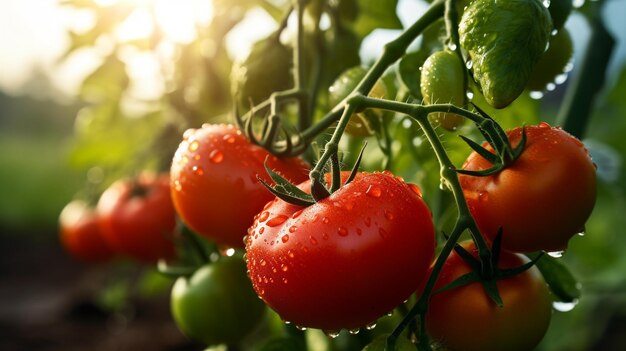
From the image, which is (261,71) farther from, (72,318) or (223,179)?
(72,318)

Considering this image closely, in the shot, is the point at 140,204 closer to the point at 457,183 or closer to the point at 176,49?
the point at 176,49

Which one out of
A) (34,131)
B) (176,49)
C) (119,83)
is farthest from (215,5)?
(34,131)

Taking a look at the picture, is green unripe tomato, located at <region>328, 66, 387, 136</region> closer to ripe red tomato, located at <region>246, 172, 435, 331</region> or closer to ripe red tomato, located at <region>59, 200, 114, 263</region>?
ripe red tomato, located at <region>246, 172, 435, 331</region>

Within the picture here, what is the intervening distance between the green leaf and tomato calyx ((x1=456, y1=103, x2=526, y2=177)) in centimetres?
14

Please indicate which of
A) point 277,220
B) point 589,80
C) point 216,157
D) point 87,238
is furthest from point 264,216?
point 87,238

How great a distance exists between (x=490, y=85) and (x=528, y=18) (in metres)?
0.06

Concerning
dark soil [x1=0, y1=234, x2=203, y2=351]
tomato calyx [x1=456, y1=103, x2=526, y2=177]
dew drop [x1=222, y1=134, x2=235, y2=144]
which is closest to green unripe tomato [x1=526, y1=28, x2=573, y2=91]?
tomato calyx [x1=456, y1=103, x2=526, y2=177]

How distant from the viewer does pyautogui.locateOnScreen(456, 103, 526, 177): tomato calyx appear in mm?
524

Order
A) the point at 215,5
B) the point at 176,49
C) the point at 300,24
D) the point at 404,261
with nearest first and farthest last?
the point at 404,261
the point at 300,24
the point at 215,5
the point at 176,49

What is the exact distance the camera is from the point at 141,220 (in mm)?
1215

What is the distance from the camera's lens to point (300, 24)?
72cm

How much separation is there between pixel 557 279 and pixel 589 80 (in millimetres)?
390

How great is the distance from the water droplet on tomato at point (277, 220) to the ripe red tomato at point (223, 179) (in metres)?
0.11

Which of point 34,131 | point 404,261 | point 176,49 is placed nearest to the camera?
point 404,261
